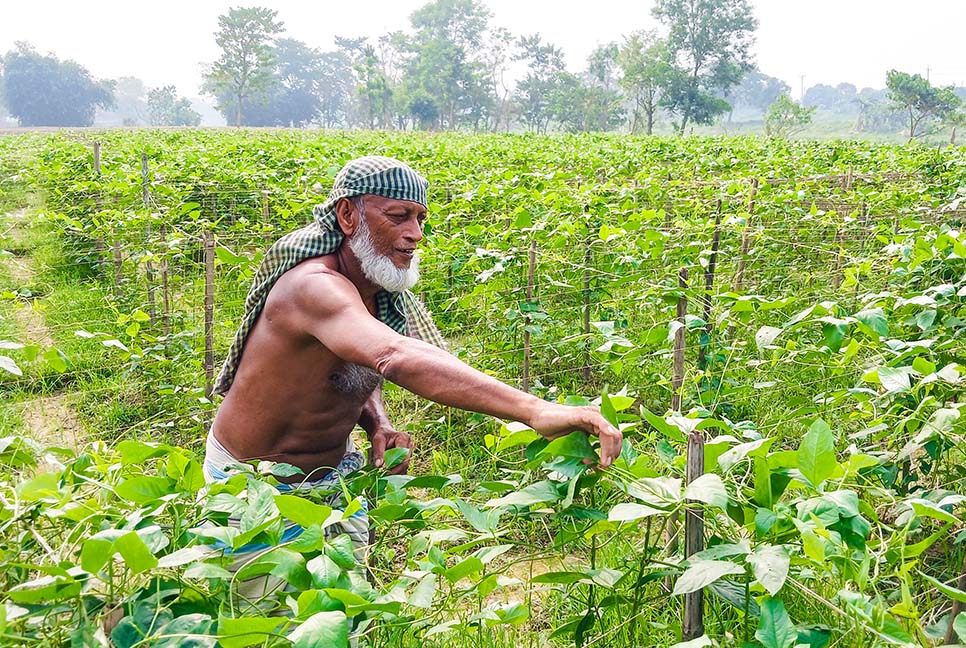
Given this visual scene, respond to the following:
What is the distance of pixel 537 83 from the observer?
81.1 m

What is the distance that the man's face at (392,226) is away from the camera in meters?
2.33

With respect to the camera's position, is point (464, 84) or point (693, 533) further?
point (464, 84)

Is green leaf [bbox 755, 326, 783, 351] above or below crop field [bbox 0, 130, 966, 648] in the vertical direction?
above

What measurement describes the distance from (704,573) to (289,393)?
1.42 meters

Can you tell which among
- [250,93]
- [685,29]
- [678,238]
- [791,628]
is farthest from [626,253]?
[250,93]

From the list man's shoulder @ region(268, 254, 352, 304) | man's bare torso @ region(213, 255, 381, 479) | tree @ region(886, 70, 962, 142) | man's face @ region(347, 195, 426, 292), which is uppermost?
tree @ region(886, 70, 962, 142)

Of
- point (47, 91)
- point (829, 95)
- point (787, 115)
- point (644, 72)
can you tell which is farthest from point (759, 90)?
point (47, 91)

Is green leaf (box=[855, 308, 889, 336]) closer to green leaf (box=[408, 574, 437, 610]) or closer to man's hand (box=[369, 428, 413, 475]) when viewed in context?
man's hand (box=[369, 428, 413, 475])

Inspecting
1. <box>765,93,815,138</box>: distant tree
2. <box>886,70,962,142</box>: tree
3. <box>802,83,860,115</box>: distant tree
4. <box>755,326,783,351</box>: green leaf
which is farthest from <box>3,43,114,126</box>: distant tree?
<box>802,83,860,115</box>: distant tree

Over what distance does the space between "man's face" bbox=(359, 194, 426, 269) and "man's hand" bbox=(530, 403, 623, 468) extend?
993 millimetres

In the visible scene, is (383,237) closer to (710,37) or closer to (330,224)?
(330,224)

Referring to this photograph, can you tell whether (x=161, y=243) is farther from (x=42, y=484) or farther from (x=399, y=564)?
(x=42, y=484)

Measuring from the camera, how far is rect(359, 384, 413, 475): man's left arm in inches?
102

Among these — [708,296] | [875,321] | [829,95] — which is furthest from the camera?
[829,95]
